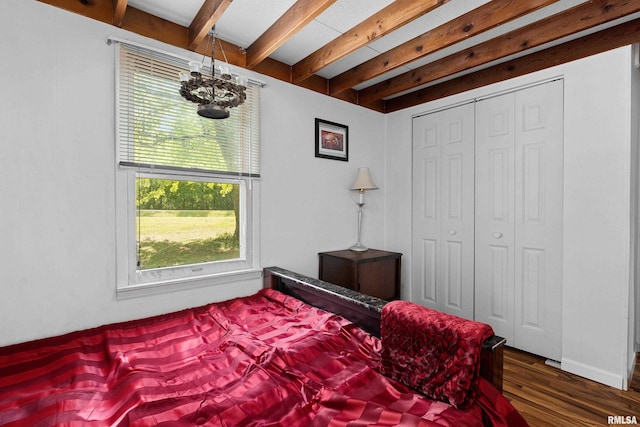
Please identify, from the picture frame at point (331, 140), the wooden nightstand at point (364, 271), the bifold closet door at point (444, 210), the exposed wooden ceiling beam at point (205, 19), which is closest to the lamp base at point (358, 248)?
the wooden nightstand at point (364, 271)

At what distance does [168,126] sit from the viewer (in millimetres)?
2166

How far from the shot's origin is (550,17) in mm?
2158

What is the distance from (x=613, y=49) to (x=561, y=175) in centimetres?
90

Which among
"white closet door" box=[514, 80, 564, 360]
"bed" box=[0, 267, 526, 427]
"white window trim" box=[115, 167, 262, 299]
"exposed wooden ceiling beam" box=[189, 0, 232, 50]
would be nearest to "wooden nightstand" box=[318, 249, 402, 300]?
"white window trim" box=[115, 167, 262, 299]

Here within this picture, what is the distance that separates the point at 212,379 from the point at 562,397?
2.18 meters

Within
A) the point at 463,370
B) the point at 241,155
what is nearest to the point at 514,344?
the point at 463,370

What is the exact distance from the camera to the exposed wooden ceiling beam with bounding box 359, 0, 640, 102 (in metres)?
1.97

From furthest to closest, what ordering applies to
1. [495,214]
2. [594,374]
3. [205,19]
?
1. [495,214]
2. [594,374]
3. [205,19]

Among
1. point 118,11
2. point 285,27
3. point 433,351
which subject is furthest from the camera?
Answer: point 285,27

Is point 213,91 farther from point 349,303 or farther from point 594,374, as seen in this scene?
point 594,374

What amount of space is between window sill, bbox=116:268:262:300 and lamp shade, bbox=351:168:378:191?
4.29ft

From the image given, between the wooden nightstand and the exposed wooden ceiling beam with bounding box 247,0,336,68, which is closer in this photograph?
the exposed wooden ceiling beam with bounding box 247,0,336,68

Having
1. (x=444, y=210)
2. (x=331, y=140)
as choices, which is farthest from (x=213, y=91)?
(x=444, y=210)

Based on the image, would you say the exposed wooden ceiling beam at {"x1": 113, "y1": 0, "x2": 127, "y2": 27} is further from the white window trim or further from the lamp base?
the lamp base
